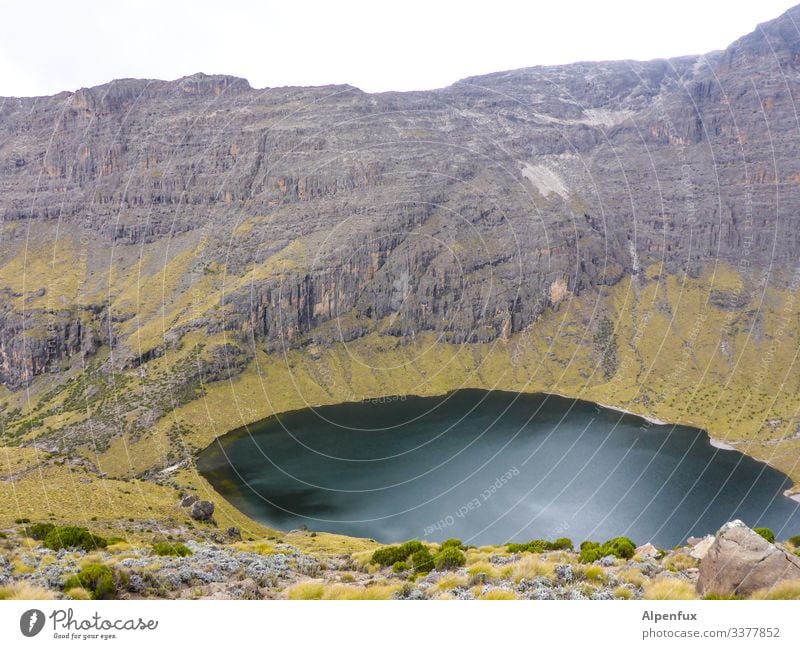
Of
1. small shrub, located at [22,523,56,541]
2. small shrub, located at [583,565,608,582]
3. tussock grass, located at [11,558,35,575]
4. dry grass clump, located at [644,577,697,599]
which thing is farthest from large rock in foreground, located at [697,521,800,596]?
small shrub, located at [22,523,56,541]

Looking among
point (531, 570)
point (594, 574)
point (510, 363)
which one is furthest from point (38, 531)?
point (510, 363)

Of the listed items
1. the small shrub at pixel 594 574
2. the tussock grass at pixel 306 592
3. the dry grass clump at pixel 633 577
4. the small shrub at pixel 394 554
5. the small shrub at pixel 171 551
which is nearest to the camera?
the tussock grass at pixel 306 592

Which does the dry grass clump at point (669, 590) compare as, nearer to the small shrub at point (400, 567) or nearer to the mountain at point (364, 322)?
the small shrub at point (400, 567)

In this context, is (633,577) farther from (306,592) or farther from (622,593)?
(306,592)

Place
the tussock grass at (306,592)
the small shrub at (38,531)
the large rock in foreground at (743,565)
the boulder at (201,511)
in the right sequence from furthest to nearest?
the boulder at (201,511) → the small shrub at (38,531) → the large rock in foreground at (743,565) → the tussock grass at (306,592)

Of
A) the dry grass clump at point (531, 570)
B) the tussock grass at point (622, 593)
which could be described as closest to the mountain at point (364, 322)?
the dry grass clump at point (531, 570)

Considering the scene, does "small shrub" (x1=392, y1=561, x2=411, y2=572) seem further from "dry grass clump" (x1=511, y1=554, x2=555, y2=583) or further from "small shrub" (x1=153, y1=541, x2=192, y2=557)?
"small shrub" (x1=153, y1=541, x2=192, y2=557)
